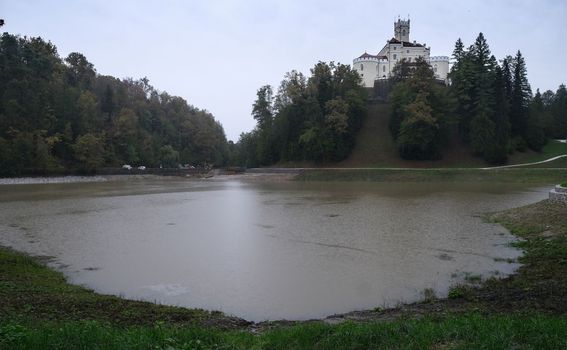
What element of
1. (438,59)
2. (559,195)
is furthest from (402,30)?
(559,195)

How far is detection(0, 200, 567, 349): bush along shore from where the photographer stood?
21.2 feet

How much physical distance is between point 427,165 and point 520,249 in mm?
59879

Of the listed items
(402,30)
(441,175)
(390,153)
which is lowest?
(441,175)

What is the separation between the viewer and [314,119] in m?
83.9

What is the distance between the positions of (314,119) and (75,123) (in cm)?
4605

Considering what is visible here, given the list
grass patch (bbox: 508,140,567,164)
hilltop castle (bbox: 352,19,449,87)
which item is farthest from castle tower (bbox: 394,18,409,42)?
grass patch (bbox: 508,140,567,164)

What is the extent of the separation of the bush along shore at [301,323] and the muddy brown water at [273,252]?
1089mm

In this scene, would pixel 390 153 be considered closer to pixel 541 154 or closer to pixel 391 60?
pixel 541 154

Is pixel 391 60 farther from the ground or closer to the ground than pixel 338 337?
farther from the ground

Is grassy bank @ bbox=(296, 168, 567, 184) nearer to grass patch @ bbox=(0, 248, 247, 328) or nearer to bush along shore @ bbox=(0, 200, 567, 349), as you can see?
bush along shore @ bbox=(0, 200, 567, 349)

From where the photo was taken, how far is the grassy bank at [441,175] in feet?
178

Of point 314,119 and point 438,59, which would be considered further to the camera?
point 438,59

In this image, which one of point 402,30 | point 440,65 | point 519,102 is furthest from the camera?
point 402,30

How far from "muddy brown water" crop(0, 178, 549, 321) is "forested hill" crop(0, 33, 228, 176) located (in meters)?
51.2
